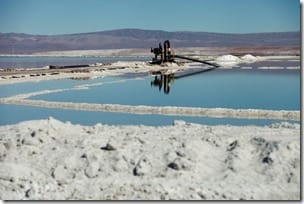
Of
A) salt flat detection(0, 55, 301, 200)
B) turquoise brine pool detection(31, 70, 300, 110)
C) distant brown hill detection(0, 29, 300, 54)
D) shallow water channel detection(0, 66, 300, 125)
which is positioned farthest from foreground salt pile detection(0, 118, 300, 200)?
distant brown hill detection(0, 29, 300, 54)

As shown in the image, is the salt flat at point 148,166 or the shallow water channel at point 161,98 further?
the shallow water channel at point 161,98

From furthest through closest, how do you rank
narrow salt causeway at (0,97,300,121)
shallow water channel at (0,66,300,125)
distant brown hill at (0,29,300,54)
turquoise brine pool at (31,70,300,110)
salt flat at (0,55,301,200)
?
distant brown hill at (0,29,300,54) → turquoise brine pool at (31,70,300,110) → shallow water channel at (0,66,300,125) → narrow salt causeway at (0,97,300,121) → salt flat at (0,55,301,200)

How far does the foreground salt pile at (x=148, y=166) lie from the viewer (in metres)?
4.52

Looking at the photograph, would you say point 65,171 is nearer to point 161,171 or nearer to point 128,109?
point 161,171

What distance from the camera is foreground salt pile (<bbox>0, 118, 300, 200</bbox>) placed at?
4.52 m

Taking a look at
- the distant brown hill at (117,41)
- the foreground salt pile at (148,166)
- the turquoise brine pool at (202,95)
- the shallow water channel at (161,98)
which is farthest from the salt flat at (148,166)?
the distant brown hill at (117,41)

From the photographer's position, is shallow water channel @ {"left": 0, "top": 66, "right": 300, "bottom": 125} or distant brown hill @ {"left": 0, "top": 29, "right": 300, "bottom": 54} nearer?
shallow water channel @ {"left": 0, "top": 66, "right": 300, "bottom": 125}

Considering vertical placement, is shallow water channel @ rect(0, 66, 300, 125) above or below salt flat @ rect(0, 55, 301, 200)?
below

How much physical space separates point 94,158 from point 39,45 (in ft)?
251

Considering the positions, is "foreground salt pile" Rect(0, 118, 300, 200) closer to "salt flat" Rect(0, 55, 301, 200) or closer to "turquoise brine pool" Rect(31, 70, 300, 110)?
"salt flat" Rect(0, 55, 301, 200)

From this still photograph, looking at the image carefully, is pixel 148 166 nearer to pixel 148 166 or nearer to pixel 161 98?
pixel 148 166

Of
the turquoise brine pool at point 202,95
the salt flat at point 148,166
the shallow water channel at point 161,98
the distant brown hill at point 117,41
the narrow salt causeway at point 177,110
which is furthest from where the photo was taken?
the distant brown hill at point 117,41

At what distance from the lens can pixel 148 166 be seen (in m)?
4.93

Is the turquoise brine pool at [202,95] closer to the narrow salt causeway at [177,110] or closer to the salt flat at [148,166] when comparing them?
the narrow salt causeway at [177,110]
